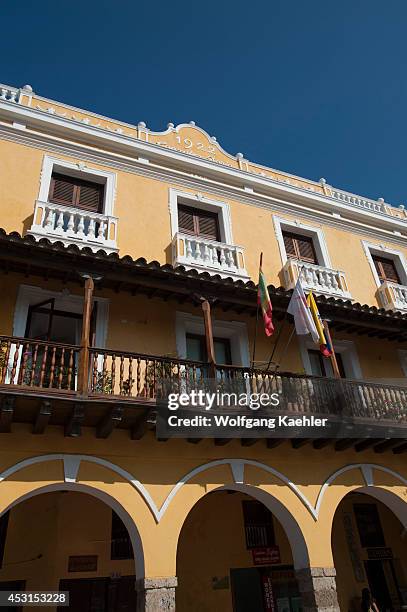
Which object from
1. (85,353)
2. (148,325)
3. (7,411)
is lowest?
(7,411)

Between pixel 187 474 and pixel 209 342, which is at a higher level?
pixel 209 342

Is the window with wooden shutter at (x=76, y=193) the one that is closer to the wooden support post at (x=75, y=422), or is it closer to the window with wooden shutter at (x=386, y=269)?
the wooden support post at (x=75, y=422)

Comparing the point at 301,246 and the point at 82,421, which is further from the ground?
the point at 301,246

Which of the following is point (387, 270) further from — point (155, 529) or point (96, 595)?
point (96, 595)

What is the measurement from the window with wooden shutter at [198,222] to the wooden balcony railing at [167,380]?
4281 mm

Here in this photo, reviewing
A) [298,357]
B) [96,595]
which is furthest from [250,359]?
[96,595]

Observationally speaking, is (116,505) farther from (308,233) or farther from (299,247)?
(308,233)

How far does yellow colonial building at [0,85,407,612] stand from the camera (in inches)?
304

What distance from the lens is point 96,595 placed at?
9461 mm

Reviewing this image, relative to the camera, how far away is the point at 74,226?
10500mm

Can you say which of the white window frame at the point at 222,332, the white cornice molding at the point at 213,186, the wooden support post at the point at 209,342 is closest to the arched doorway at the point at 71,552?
the wooden support post at the point at 209,342

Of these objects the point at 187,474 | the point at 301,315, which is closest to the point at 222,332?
the point at 301,315

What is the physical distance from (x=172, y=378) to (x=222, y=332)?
281 centimetres

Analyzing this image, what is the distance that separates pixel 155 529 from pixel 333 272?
802 centimetres
